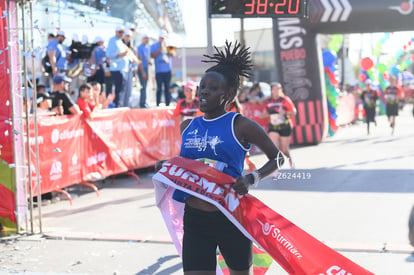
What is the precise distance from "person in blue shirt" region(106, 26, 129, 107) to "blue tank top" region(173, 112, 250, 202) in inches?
348

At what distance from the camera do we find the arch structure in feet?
53.2

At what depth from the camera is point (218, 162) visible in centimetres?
366

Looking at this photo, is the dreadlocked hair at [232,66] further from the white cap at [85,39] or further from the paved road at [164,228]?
the white cap at [85,39]

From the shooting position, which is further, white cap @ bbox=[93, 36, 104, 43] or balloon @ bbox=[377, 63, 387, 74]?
balloon @ bbox=[377, 63, 387, 74]

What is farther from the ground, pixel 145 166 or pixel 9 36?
pixel 9 36

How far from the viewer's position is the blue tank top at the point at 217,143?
3615 millimetres

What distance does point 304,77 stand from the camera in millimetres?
18062

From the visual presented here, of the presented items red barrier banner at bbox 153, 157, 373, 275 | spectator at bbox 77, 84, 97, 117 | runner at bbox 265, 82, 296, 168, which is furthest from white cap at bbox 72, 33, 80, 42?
red barrier banner at bbox 153, 157, 373, 275

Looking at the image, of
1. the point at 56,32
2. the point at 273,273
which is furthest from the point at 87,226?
the point at 56,32

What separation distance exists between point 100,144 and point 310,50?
349 inches

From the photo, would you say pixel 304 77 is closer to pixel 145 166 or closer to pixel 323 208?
pixel 145 166

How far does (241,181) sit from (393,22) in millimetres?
13472

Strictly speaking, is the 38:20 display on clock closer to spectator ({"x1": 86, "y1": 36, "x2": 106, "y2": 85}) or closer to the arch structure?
spectator ({"x1": 86, "y1": 36, "x2": 106, "y2": 85})

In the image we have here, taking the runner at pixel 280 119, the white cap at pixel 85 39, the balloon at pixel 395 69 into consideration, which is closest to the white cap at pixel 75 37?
the white cap at pixel 85 39
